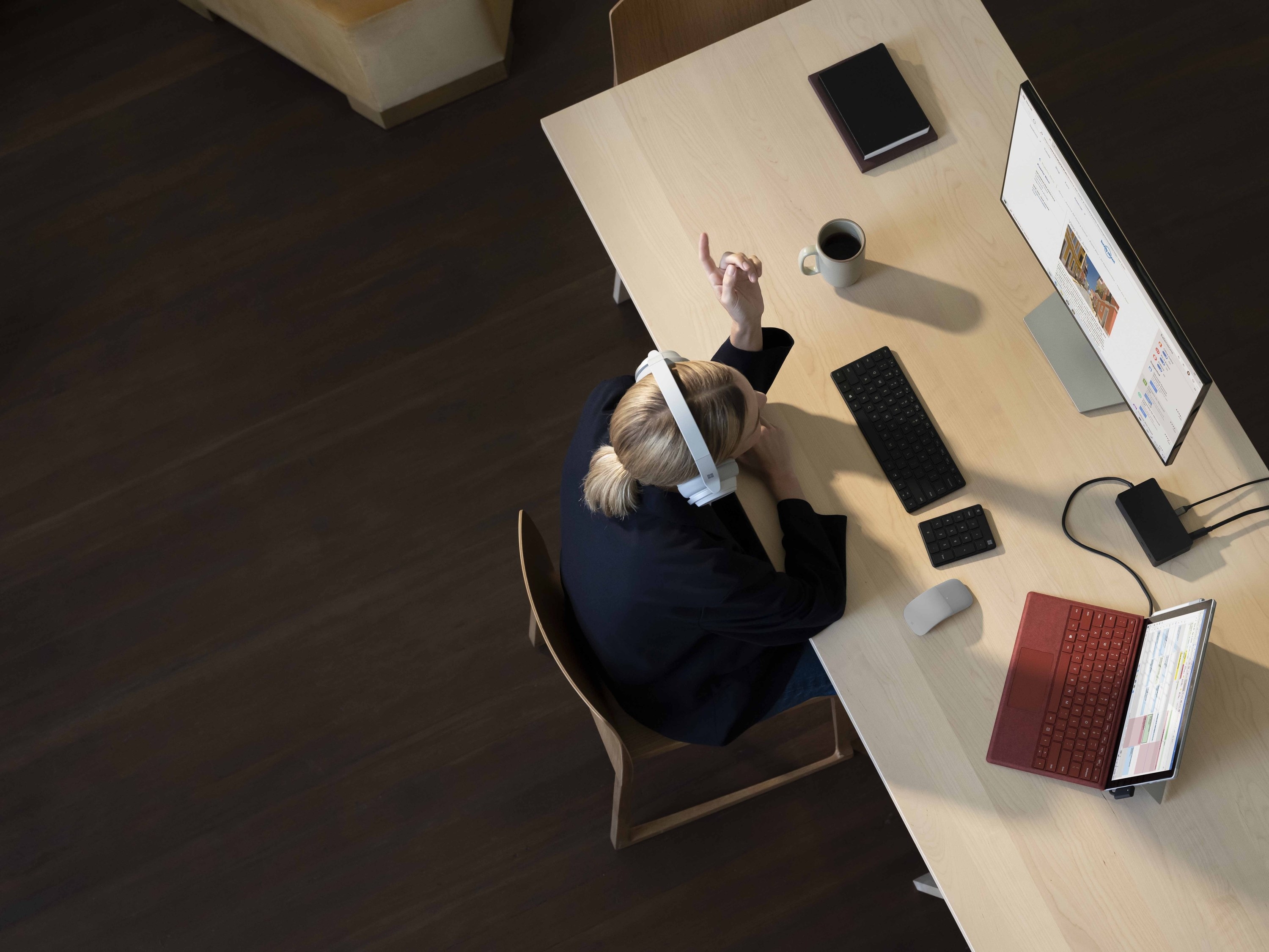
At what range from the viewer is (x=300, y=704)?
8.27 feet

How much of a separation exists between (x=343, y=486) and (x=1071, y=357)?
1.78 metres

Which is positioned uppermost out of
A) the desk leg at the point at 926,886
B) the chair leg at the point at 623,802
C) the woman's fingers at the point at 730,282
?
the woman's fingers at the point at 730,282

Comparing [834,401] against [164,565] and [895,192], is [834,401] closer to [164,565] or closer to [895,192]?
[895,192]

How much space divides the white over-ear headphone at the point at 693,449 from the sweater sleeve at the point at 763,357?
0.57ft

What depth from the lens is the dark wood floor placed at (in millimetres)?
2393

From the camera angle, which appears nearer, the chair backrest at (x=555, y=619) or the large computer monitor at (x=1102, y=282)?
the large computer monitor at (x=1102, y=282)

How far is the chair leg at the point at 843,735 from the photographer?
2.26 meters

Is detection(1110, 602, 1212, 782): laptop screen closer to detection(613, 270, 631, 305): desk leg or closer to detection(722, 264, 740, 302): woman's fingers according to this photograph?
detection(722, 264, 740, 302): woman's fingers

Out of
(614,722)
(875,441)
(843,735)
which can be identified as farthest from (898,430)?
(843,735)

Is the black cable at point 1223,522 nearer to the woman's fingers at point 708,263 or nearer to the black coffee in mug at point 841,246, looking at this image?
the black coffee in mug at point 841,246

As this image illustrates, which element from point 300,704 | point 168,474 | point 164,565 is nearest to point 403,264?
point 168,474

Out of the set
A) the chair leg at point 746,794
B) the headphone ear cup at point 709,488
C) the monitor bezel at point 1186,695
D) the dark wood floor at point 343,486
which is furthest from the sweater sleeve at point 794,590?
the dark wood floor at point 343,486

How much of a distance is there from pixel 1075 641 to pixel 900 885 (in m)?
1.00

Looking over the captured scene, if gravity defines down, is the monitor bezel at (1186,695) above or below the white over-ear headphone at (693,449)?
below
